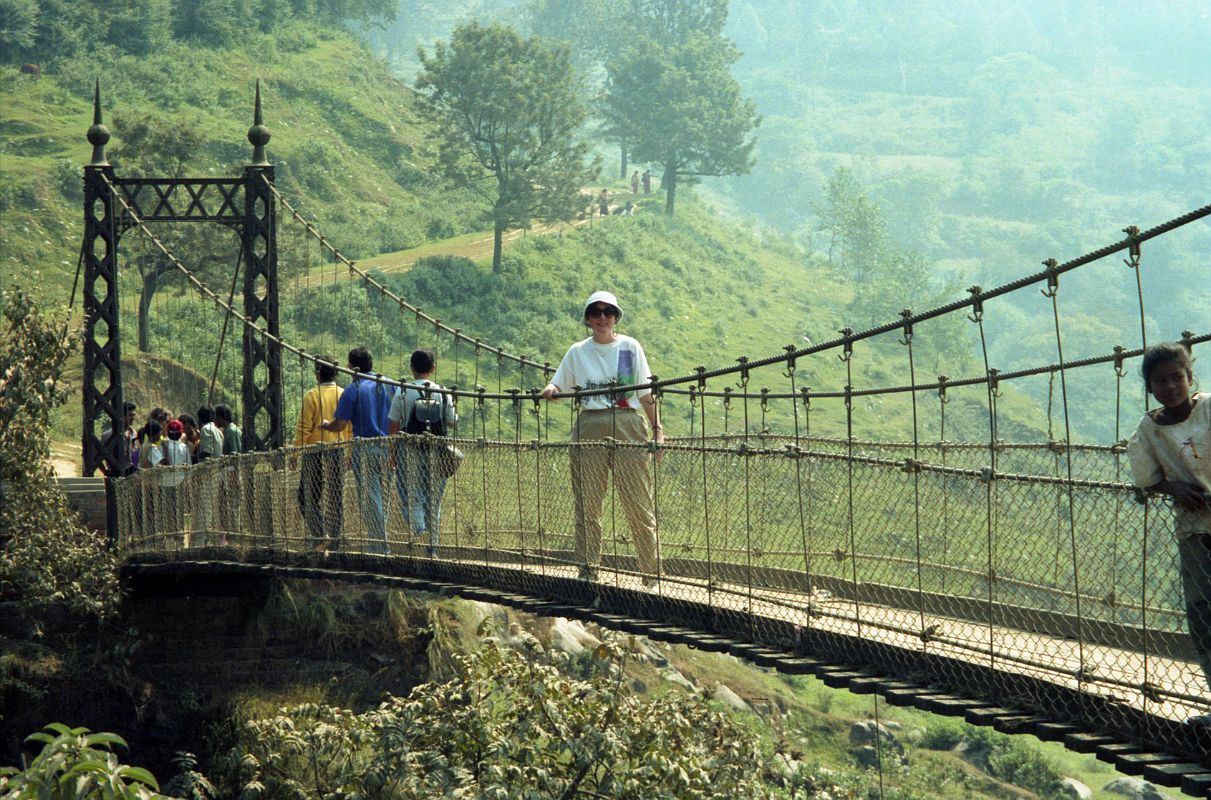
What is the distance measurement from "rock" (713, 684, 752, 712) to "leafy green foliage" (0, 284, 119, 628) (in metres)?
5.76

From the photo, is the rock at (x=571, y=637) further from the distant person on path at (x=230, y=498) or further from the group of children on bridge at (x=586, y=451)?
the distant person on path at (x=230, y=498)

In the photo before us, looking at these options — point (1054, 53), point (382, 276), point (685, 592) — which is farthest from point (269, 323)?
point (1054, 53)

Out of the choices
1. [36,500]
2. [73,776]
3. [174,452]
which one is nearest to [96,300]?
[174,452]

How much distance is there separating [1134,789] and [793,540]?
1162cm

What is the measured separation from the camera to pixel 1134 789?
17.9 meters

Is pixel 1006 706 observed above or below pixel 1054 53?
below

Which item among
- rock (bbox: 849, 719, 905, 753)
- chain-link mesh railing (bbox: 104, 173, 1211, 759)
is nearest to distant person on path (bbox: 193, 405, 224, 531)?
chain-link mesh railing (bbox: 104, 173, 1211, 759)

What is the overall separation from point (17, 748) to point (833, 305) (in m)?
38.4

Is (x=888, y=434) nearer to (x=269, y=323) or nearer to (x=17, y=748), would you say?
(x=269, y=323)

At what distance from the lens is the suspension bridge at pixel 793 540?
525 centimetres

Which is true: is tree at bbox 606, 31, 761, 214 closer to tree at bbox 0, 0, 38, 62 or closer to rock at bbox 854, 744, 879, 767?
tree at bbox 0, 0, 38, 62

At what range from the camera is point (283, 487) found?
9844mm

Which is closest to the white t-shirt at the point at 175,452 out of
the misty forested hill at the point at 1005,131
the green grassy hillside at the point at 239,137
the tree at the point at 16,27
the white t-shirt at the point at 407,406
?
the white t-shirt at the point at 407,406

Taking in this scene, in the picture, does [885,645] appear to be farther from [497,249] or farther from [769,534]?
[497,249]
